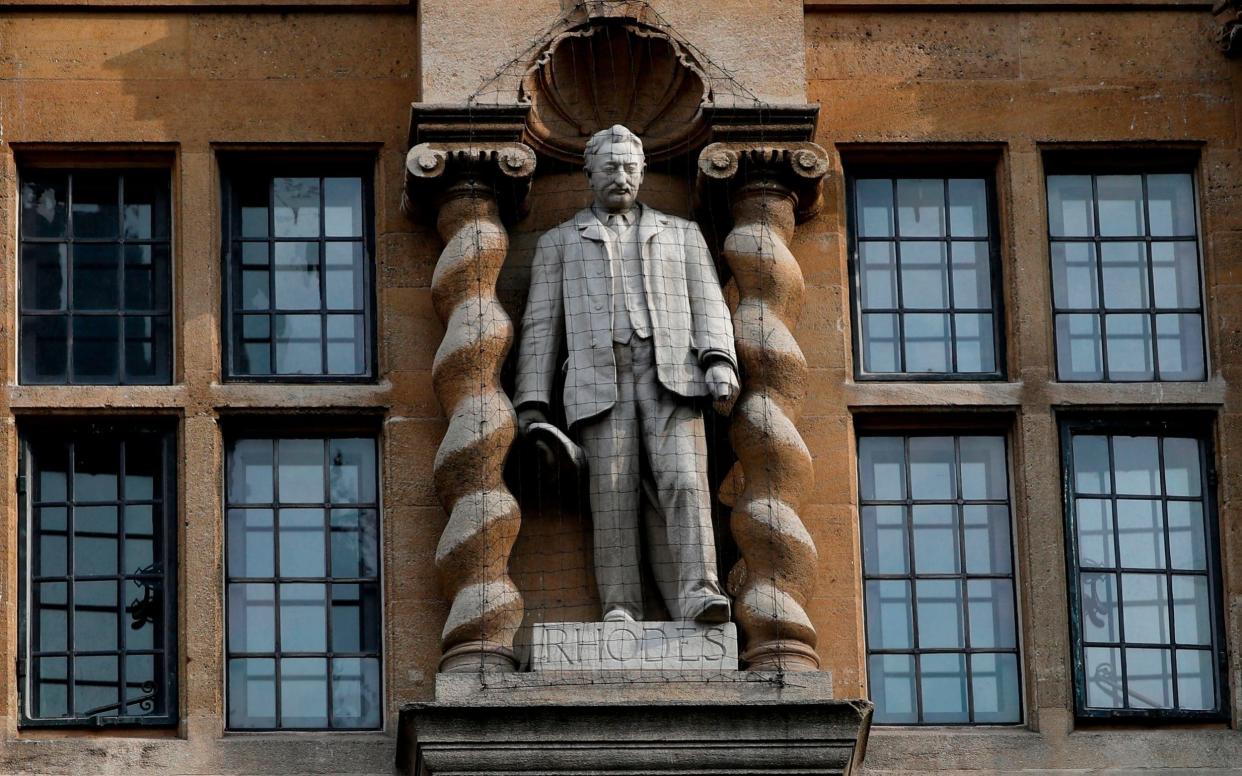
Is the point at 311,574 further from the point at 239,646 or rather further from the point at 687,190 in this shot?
the point at 687,190

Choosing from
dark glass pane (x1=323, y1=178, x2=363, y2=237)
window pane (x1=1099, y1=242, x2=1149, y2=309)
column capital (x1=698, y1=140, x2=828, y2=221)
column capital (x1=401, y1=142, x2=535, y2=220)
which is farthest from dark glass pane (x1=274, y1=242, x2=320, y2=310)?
window pane (x1=1099, y1=242, x2=1149, y2=309)

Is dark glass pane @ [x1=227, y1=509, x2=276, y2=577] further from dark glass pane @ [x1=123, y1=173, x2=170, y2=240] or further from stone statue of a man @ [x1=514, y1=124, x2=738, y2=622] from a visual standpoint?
dark glass pane @ [x1=123, y1=173, x2=170, y2=240]

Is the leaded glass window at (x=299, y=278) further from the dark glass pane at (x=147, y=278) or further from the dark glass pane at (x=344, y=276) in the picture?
the dark glass pane at (x=147, y=278)

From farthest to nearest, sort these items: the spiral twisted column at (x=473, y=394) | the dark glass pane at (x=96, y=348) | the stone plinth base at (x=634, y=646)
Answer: the dark glass pane at (x=96, y=348), the spiral twisted column at (x=473, y=394), the stone plinth base at (x=634, y=646)

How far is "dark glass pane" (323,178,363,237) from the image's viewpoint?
21.2 metres

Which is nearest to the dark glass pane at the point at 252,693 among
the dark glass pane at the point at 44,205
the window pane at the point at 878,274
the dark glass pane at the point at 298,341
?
the dark glass pane at the point at 298,341

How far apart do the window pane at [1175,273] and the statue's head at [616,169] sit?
9.13 ft

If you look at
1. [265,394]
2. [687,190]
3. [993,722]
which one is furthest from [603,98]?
[993,722]

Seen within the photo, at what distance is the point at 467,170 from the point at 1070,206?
3.17 metres

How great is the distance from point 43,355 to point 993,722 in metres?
5.09

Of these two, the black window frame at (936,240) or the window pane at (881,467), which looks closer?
the window pane at (881,467)

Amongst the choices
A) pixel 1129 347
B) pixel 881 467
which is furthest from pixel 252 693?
pixel 1129 347

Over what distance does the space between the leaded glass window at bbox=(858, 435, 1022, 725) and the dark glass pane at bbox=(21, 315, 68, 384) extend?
4053 millimetres

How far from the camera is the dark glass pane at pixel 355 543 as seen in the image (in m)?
20.5
